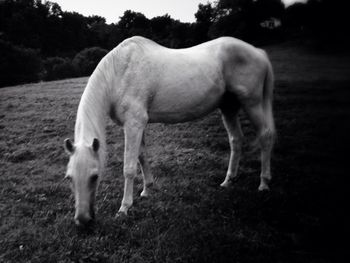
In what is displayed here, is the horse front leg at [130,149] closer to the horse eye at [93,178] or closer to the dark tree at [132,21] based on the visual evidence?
the horse eye at [93,178]

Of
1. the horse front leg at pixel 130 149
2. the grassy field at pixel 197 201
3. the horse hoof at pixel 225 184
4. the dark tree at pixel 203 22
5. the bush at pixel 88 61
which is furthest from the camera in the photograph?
the dark tree at pixel 203 22

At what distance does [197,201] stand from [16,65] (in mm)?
29412

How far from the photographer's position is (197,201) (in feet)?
14.2

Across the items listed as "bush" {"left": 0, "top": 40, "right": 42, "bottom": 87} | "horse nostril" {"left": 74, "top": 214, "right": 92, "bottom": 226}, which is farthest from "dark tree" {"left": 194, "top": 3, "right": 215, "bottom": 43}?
"horse nostril" {"left": 74, "top": 214, "right": 92, "bottom": 226}

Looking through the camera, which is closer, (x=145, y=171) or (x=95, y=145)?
(x=95, y=145)

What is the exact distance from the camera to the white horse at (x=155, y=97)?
3.21 meters

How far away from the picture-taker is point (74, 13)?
53.0m

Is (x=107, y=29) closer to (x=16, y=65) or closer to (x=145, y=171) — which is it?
(x=16, y=65)

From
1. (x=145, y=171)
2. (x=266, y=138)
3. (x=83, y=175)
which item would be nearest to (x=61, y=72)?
(x=145, y=171)

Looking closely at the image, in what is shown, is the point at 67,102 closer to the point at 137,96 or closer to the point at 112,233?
the point at 137,96

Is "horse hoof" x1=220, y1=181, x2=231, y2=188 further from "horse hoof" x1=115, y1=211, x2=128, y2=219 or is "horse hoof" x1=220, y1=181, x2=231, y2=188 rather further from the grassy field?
"horse hoof" x1=115, y1=211, x2=128, y2=219

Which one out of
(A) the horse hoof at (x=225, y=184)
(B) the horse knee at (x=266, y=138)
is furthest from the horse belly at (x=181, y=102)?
(A) the horse hoof at (x=225, y=184)

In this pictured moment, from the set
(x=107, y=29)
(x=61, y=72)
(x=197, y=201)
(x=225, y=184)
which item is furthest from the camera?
(x=107, y=29)

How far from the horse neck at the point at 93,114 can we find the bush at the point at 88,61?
25.5 m
